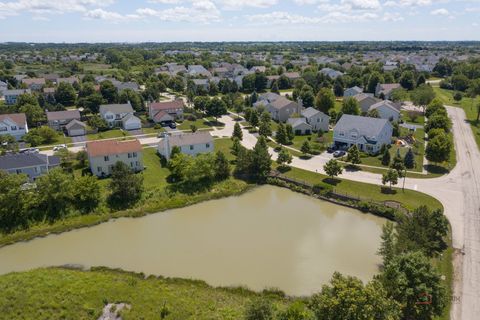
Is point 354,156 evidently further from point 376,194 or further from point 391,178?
point 376,194

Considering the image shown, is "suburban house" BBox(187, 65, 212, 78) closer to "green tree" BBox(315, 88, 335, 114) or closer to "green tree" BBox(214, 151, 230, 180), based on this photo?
"green tree" BBox(315, 88, 335, 114)

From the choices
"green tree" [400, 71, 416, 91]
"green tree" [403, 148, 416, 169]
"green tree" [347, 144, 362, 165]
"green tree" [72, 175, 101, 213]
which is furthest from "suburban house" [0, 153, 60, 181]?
"green tree" [400, 71, 416, 91]

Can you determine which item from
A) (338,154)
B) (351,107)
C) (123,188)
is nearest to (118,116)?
(123,188)

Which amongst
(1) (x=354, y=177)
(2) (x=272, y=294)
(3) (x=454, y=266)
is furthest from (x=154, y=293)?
(1) (x=354, y=177)

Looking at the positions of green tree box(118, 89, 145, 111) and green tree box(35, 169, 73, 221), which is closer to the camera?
green tree box(35, 169, 73, 221)

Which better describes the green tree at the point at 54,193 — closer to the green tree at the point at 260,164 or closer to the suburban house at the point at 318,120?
the green tree at the point at 260,164

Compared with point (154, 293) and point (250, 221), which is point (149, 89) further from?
point (154, 293)

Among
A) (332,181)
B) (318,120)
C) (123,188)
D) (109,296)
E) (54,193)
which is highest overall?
(318,120)
